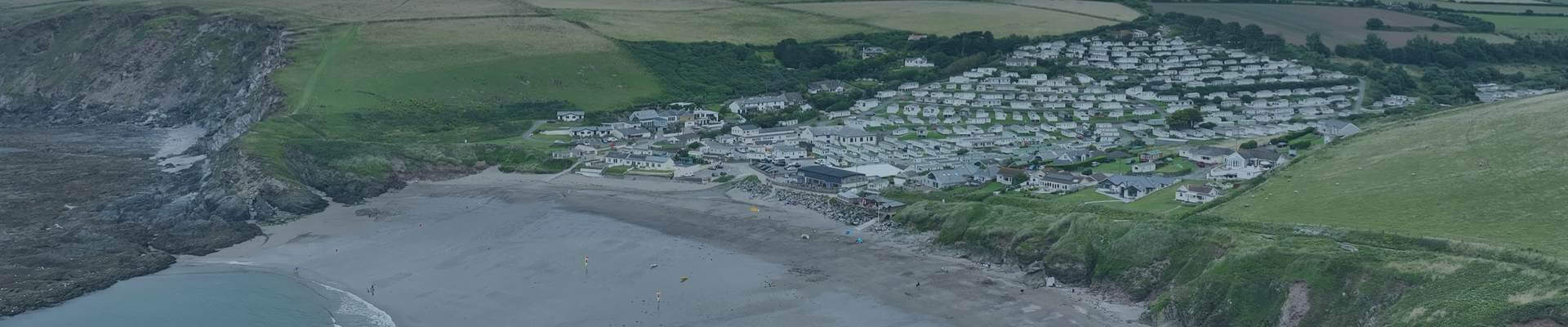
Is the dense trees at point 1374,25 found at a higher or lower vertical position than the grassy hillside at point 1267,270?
lower

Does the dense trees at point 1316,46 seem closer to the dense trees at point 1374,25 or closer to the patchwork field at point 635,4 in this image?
the dense trees at point 1374,25

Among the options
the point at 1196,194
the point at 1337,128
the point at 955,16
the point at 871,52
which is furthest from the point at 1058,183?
the point at 955,16

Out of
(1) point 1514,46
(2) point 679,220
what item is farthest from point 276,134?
(1) point 1514,46

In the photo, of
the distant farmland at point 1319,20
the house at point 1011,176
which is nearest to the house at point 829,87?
the house at point 1011,176

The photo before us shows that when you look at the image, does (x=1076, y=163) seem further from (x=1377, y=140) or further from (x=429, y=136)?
(x=429, y=136)

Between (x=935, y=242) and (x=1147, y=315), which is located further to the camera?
(x=935, y=242)

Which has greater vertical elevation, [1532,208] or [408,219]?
[1532,208]
